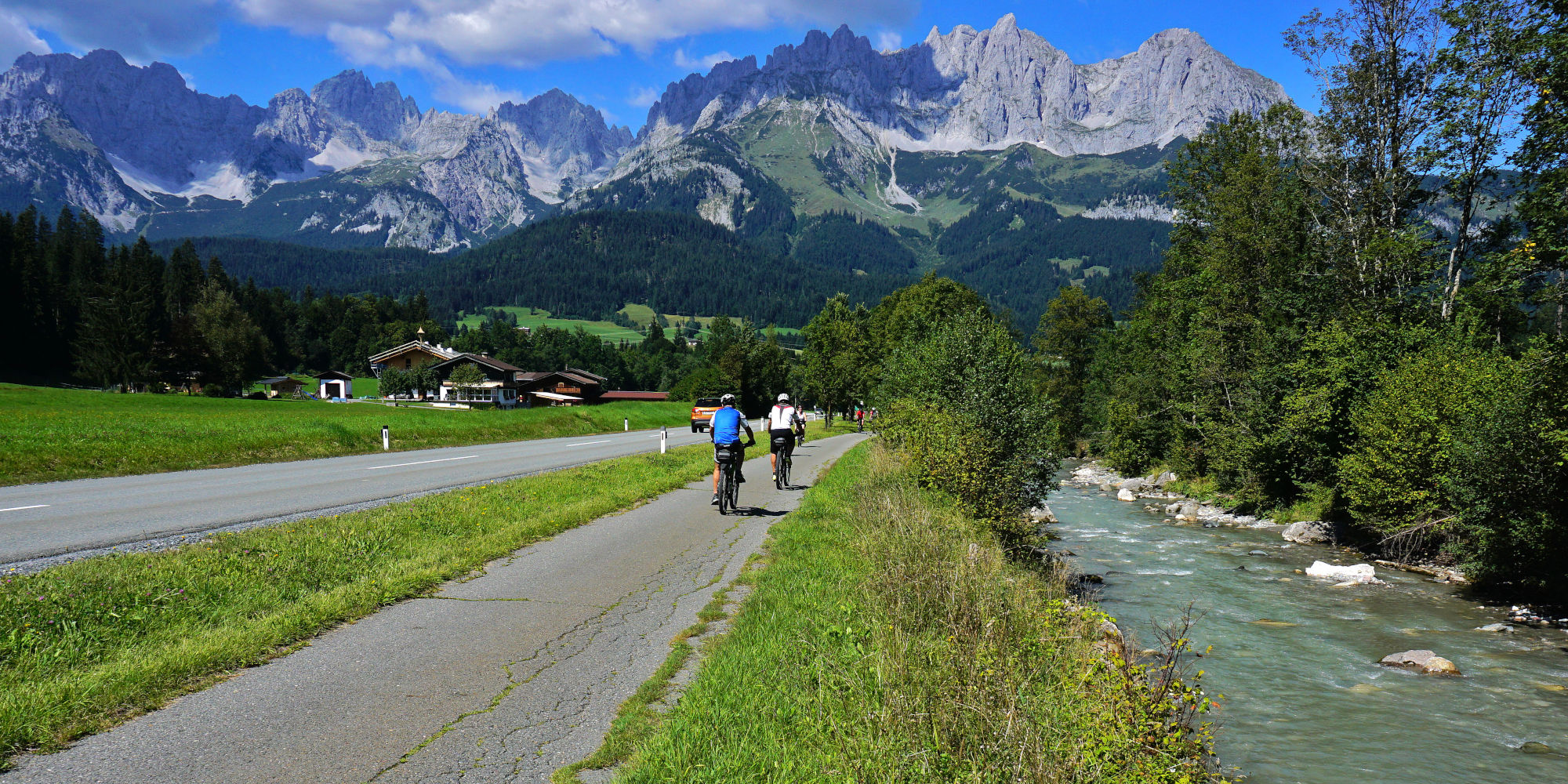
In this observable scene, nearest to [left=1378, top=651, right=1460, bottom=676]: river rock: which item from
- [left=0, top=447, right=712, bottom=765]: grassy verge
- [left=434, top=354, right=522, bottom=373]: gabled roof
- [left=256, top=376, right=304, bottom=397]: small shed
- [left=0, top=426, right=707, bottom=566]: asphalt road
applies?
[left=0, top=447, right=712, bottom=765]: grassy verge

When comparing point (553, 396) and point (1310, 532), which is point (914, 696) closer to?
point (1310, 532)

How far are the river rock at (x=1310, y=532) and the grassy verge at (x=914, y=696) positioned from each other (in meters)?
20.1

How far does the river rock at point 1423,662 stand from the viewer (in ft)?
40.6

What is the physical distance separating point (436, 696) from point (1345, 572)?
2116 cm

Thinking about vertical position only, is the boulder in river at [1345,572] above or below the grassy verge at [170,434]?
below

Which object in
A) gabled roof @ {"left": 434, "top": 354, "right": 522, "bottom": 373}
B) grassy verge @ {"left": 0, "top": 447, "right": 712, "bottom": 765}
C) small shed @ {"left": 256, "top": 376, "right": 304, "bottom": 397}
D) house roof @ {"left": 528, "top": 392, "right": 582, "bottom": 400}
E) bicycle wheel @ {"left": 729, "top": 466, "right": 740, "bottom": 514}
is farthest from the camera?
house roof @ {"left": 528, "top": 392, "right": 582, "bottom": 400}

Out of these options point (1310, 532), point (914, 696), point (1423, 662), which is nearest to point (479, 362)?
point (1310, 532)

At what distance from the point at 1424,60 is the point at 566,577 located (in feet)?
105

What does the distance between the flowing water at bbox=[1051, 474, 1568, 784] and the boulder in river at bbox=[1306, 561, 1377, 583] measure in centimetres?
39

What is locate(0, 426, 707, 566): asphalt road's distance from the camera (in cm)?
1037

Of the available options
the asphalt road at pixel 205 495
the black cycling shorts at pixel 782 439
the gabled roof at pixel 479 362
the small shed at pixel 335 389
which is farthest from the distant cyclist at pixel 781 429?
the small shed at pixel 335 389

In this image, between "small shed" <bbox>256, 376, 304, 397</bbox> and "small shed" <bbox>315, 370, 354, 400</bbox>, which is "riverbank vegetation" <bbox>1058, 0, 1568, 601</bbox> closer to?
"small shed" <bbox>315, 370, 354, 400</bbox>

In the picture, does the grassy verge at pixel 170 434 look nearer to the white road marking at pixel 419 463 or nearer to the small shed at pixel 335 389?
the white road marking at pixel 419 463

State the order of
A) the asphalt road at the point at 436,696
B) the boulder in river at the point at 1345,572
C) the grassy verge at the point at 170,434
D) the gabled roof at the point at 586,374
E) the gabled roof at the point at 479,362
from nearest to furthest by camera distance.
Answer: the asphalt road at the point at 436,696, the grassy verge at the point at 170,434, the boulder in river at the point at 1345,572, the gabled roof at the point at 479,362, the gabled roof at the point at 586,374
